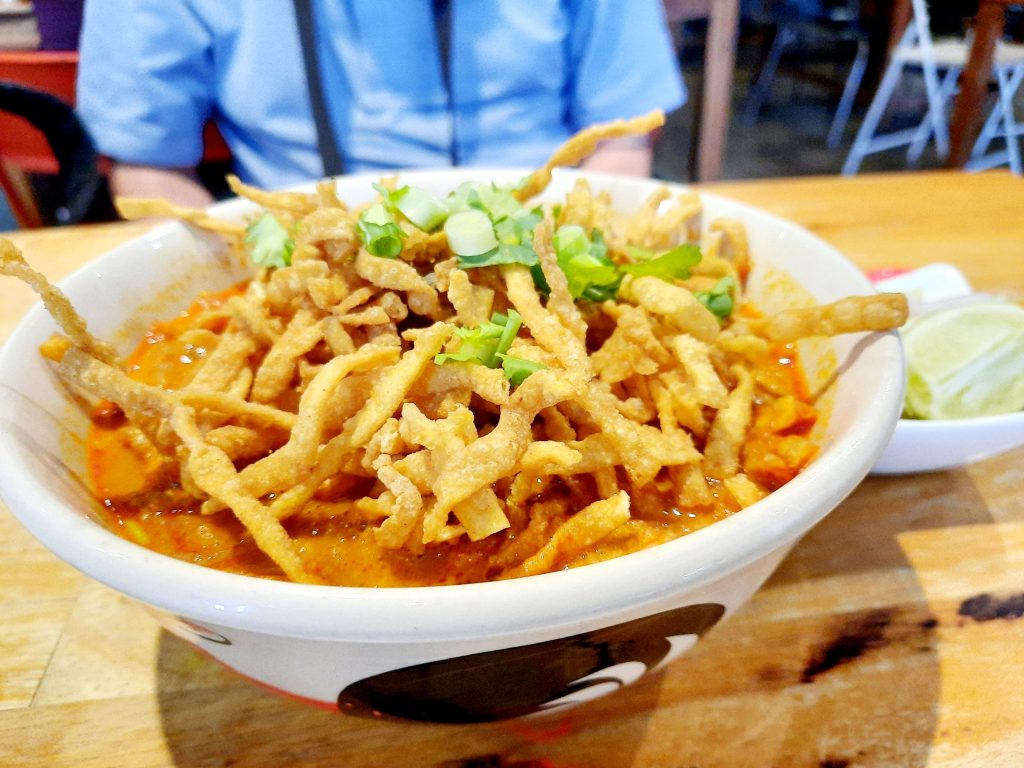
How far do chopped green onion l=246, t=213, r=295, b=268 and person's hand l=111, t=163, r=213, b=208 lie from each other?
1133mm

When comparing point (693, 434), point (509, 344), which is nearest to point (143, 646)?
point (509, 344)

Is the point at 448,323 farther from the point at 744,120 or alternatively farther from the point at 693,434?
the point at 744,120

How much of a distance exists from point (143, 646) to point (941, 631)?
0.92 metres

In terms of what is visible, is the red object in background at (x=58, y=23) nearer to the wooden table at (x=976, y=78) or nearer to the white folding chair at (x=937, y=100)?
the wooden table at (x=976, y=78)

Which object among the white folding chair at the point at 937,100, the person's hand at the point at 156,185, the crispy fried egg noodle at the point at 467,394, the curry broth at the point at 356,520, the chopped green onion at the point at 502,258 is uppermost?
the chopped green onion at the point at 502,258

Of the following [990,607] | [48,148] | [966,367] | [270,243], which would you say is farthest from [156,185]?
[990,607]

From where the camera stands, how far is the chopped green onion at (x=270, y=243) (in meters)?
0.95

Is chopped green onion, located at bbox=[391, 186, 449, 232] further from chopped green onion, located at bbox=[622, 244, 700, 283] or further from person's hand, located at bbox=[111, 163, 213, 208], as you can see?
person's hand, located at bbox=[111, 163, 213, 208]

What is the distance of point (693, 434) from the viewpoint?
0.77 m

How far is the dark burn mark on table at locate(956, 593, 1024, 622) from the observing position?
2.74 ft

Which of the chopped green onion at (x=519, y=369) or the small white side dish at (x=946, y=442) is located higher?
the chopped green onion at (x=519, y=369)

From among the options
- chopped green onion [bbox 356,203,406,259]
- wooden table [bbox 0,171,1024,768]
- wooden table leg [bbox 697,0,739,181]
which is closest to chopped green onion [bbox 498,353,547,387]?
chopped green onion [bbox 356,203,406,259]

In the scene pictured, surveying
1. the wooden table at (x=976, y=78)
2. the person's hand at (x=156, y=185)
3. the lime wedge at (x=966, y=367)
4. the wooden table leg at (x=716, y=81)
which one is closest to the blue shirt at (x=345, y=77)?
the person's hand at (x=156, y=185)

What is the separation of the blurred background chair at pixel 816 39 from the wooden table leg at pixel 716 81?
3349mm
